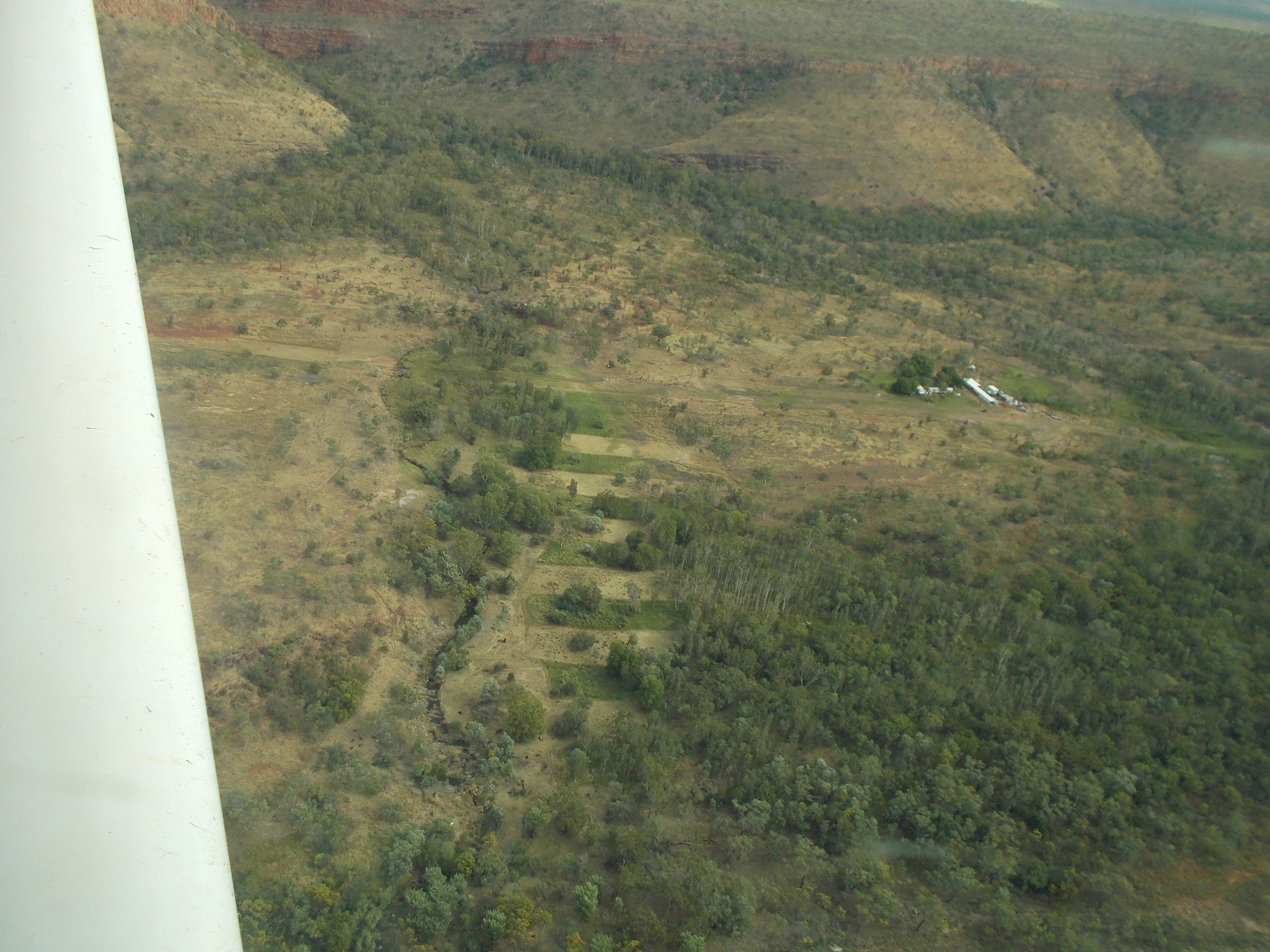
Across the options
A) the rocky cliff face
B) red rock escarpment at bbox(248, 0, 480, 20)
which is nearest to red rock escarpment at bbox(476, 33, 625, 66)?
red rock escarpment at bbox(248, 0, 480, 20)

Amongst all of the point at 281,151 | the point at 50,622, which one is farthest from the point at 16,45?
the point at 281,151

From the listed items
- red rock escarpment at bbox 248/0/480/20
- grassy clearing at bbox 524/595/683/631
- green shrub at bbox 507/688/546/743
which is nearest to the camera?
green shrub at bbox 507/688/546/743

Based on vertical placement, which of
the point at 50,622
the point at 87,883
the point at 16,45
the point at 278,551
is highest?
the point at 16,45

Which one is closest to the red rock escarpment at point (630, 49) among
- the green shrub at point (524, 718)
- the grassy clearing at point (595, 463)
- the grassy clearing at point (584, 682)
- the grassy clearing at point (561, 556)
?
the grassy clearing at point (595, 463)

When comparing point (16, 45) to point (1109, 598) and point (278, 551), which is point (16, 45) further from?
point (1109, 598)

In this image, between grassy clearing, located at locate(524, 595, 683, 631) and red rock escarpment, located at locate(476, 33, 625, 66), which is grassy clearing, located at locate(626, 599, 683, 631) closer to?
grassy clearing, located at locate(524, 595, 683, 631)

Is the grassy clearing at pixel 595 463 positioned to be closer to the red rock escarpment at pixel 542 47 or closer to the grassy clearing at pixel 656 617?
the grassy clearing at pixel 656 617

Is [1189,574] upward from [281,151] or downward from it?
downward
